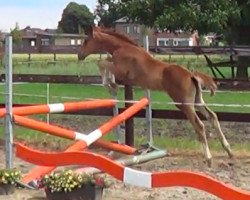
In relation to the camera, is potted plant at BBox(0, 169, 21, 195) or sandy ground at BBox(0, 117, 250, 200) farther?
sandy ground at BBox(0, 117, 250, 200)

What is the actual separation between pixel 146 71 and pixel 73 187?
111 inches

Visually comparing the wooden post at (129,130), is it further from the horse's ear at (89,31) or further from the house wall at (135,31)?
the horse's ear at (89,31)

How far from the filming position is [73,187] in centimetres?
555

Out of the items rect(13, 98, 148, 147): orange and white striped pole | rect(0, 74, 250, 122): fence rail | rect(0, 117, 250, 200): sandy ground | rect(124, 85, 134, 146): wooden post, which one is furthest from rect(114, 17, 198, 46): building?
rect(0, 117, 250, 200): sandy ground

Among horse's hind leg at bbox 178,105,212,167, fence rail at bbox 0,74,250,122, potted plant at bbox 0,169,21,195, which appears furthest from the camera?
fence rail at bbox 0,74,250,122

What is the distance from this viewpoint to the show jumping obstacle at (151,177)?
4.27 metres

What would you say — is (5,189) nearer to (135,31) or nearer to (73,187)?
(73,187)

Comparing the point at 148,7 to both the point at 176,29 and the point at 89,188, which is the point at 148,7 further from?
the point at 89,188

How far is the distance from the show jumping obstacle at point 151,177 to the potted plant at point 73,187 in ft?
0.47

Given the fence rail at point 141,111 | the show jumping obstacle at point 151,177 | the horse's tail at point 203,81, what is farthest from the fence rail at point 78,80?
the show jumping obstacle at point 151,177

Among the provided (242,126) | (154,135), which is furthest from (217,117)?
(242,126)

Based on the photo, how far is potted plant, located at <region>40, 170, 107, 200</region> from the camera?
554 centimetres

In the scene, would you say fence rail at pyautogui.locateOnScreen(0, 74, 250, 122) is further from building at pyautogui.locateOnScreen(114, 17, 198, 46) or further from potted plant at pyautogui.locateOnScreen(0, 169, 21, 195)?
potted plant at pyautogui.locateOnScreen(0, 169, 21, 195)

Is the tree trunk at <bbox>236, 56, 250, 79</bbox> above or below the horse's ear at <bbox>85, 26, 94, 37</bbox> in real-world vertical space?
below
